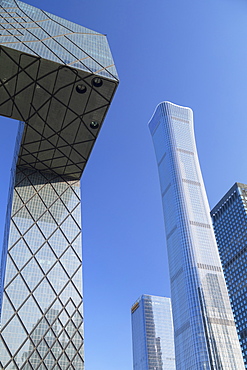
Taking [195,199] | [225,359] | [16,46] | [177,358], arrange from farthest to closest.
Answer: [195,199], [177,358], [225,359], [16,46]

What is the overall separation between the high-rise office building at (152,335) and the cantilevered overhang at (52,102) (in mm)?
110766

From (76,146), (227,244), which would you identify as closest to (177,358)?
(227,244)

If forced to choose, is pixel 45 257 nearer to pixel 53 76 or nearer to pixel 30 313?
pixel 30 313

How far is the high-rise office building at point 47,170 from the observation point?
32438 mm

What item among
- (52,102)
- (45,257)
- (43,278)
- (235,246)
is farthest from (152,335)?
(52,102)

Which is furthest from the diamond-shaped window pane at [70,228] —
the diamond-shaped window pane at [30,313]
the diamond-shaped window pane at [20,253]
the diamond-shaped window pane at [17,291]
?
the diamond-shaped window pane at [30,313]

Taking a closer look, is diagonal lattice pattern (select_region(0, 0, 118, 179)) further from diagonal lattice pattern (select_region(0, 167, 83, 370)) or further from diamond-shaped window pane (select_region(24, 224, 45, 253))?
diamond-shaped window pane (select_region(24, 224, 45, 253))

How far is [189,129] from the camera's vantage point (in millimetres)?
129750

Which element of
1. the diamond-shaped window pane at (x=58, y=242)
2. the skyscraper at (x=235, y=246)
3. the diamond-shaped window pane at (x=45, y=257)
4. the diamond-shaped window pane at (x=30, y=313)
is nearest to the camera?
the diamond-shaped window pane at (x=30, y=313)

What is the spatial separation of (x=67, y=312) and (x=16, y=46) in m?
27.4

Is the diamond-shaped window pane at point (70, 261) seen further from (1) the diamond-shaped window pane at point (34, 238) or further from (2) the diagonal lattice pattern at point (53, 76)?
(2) the diagonal lattice pattern at point (53, 76)

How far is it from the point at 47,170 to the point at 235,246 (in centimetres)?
6263

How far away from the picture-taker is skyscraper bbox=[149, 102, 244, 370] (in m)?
84.4

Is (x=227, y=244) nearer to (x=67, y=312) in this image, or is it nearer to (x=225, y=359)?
(x=225, y=359)
